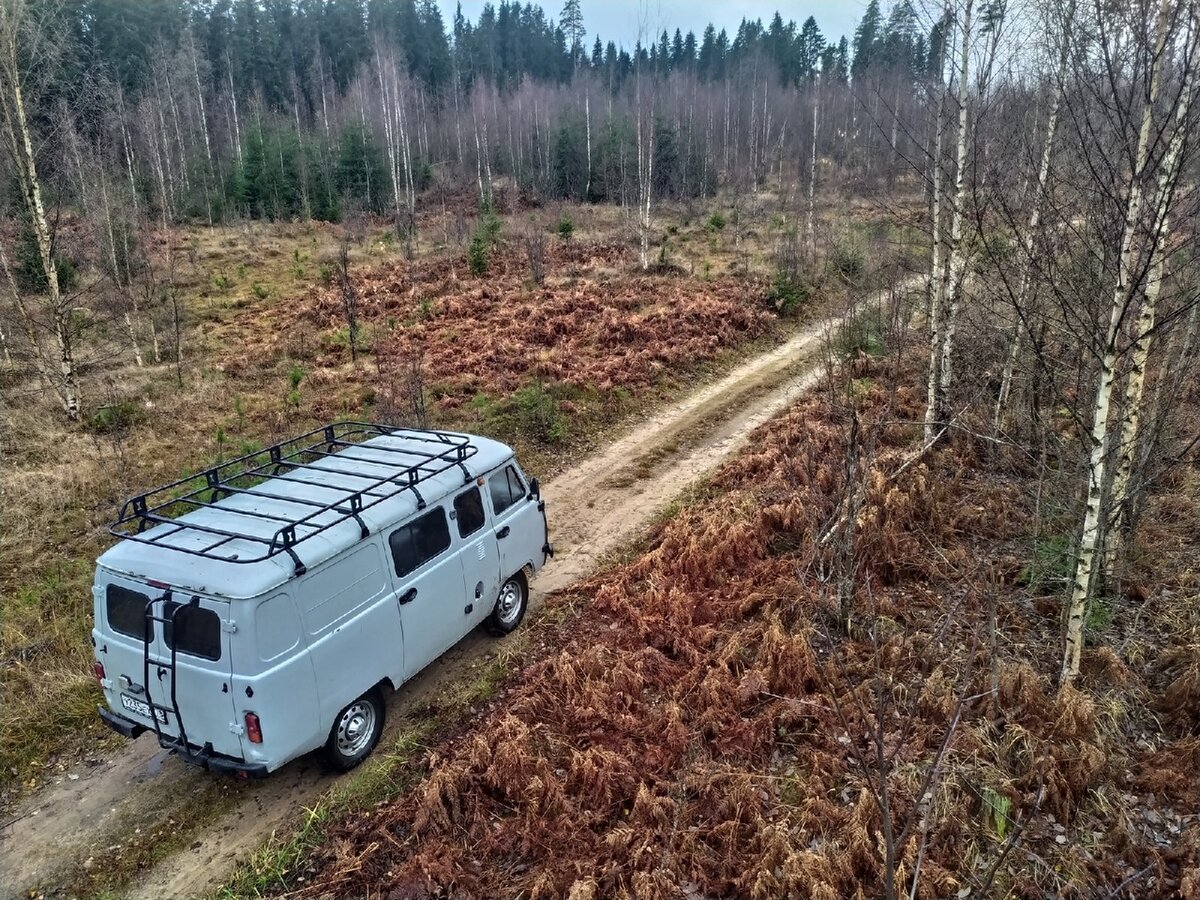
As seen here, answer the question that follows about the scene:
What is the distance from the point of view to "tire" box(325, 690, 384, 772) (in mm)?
6676

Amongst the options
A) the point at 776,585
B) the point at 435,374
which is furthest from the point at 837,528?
the point at 435,374

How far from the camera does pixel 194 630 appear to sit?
5867mm

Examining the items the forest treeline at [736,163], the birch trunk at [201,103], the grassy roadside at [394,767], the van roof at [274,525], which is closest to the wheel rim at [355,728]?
the grassy roadside at [394,767]

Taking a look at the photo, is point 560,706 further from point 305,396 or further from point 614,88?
point 614,88

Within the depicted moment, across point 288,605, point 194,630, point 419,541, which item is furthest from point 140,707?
point 419,541

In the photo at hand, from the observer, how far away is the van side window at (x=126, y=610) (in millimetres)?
6113

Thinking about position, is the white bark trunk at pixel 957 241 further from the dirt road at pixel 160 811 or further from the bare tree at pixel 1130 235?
the dirt road at pixel 160 811

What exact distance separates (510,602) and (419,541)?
2.14 metres

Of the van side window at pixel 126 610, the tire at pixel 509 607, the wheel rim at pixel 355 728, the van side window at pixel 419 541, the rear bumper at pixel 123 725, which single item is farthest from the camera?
the tire at pixel 509 607

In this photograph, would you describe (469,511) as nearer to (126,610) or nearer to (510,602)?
(510,602)

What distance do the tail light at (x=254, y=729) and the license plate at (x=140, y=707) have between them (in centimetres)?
97

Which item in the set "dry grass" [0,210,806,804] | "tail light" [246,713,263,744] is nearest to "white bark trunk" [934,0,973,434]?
"dry grass" [0,210,806,804]

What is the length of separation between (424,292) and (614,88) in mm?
53780

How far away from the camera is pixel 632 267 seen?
28469 millimetres
